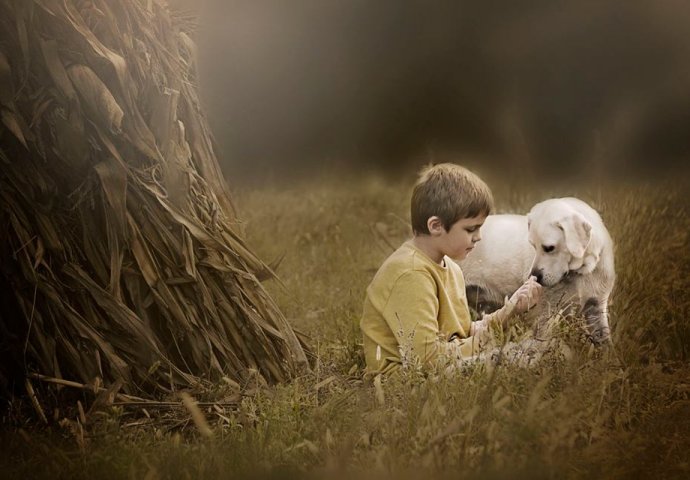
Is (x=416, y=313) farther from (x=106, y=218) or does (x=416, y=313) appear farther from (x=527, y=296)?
(x=106, y=218)

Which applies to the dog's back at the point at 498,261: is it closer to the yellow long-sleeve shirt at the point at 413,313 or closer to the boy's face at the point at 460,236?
the yellow long-sleeve shirt at the point at 413,313

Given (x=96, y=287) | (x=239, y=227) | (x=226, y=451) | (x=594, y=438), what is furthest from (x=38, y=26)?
(x=594, y=438)

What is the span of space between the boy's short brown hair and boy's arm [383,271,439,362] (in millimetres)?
174

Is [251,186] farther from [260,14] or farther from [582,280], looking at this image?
[582,280]

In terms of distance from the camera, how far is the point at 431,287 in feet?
9.12

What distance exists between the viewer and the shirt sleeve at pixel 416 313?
2.73 metres

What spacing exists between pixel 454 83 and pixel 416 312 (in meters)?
1.21

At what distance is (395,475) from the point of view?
6.74 ft

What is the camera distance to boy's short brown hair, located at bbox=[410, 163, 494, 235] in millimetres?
2766

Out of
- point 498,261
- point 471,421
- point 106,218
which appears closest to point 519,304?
point 498,261

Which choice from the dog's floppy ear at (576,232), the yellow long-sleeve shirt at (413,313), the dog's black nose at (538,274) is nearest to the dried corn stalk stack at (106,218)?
the yellow long-sleeve shirt at (413,313)

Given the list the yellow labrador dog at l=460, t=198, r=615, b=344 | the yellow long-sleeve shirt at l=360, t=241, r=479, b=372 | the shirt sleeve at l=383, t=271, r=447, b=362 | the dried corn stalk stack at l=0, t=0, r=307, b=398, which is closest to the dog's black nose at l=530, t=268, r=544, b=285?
the yellow labrador dog at l=460, t=198, r=615, b=344

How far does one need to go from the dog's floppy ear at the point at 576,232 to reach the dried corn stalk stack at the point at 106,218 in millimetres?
965

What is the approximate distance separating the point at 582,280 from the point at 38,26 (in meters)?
1.78
